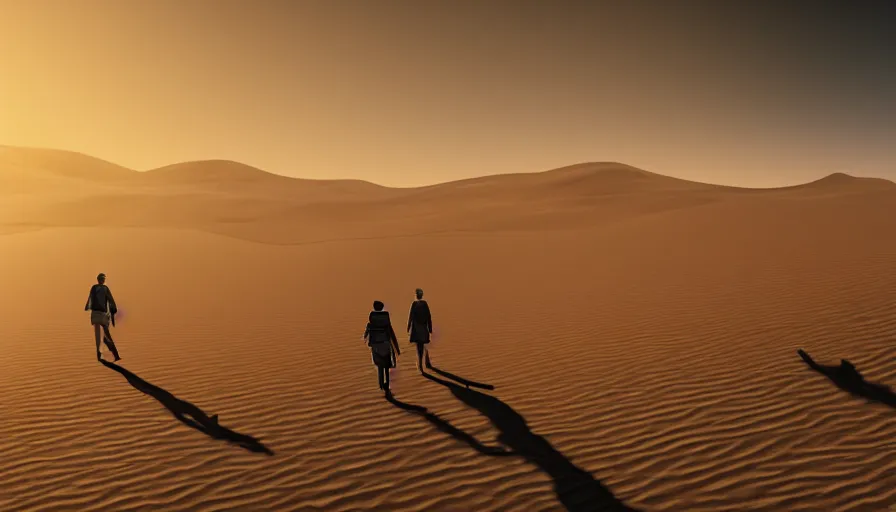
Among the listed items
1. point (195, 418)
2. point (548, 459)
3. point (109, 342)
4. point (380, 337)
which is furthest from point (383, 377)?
point (109, 342)

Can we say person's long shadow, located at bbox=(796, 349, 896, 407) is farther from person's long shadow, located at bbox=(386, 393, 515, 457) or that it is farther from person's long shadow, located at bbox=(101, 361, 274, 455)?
person's long shadow, located at bbox=(101, 361, 274, 455)

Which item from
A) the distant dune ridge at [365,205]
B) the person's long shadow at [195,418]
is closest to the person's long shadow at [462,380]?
the person's long shadow at [195,418]

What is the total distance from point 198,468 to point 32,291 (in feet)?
51.4

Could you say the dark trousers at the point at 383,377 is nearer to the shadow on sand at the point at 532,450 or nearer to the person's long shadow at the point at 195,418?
the shadow on sand at the point at 532,450

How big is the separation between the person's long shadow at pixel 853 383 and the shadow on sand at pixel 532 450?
4422mm

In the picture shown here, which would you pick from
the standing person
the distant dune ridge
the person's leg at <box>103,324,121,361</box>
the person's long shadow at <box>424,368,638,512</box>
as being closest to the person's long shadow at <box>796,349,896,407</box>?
the person's long shadow at <box>424,368,638,512</box>

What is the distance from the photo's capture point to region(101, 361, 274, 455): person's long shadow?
7005 millimetres

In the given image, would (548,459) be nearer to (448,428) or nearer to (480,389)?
(448,428)

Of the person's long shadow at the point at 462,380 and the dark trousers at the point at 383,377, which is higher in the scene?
the dark trousers at the point at 383,377

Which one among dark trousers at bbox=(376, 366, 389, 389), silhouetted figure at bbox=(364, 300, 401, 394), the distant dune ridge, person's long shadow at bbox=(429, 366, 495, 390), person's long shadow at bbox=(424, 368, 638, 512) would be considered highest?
the distant dune ridge

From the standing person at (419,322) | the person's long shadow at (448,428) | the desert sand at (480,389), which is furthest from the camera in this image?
the standing person at (419,322)

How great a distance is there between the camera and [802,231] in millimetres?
24031

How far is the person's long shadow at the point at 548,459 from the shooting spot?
563 cm

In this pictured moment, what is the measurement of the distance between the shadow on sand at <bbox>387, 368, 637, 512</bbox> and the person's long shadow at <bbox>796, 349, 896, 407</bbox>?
4.42m
